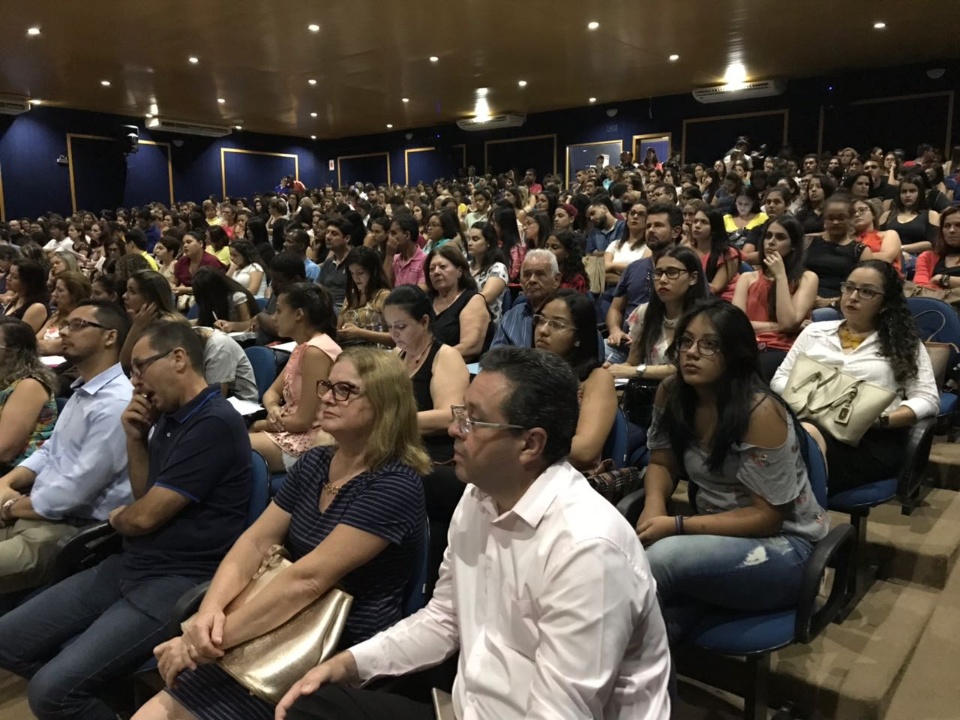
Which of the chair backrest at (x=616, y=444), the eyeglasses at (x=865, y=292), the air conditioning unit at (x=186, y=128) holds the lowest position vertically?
the chair backrest at (x=616, y=444)

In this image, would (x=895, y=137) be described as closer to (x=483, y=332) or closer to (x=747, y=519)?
(x=483, y=332)

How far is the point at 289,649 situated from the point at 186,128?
1908 centimetres

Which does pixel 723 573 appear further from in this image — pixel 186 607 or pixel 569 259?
pixel 569 259

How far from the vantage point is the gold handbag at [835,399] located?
2.47 metres

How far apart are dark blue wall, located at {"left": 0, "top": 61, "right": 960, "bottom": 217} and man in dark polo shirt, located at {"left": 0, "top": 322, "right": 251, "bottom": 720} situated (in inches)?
595

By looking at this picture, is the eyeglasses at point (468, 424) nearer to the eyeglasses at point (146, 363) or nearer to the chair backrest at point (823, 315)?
the eyeglasses at point (146, 363)

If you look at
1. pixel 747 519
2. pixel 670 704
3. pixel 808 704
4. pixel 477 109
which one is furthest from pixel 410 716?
pixel 477 109

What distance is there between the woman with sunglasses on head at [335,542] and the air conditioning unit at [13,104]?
52.3 ft

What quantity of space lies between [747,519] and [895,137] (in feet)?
49.1

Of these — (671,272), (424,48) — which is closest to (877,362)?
(671,272)

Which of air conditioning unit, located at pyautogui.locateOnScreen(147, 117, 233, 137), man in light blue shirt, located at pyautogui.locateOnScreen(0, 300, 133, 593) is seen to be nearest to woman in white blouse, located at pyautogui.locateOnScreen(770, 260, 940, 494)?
man in light blue shirt, located at pyautogui.locateOnScreen(0, 300, 133, 593)

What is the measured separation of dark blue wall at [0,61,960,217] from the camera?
13906mm

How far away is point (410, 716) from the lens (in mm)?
1416

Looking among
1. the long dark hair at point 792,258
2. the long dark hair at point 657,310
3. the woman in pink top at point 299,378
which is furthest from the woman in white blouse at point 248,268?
the long dark hair at point 792,258
